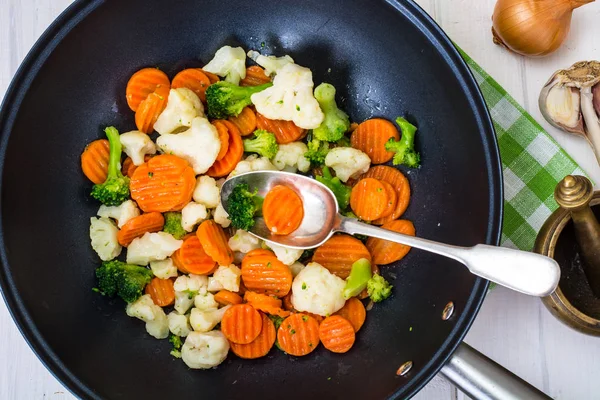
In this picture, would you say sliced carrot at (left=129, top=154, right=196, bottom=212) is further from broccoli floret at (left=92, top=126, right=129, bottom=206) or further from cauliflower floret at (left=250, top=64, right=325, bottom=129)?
cauliflower floret at (left=250, top=64, right=325, bottom=129)

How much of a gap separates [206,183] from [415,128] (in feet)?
2.38

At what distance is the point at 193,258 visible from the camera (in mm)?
2055

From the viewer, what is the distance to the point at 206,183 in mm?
2088

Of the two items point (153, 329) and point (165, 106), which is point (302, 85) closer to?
point (165, 106)

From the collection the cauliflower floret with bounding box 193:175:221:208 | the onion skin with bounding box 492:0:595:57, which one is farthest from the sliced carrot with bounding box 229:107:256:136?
the onion skin with bounding box 492:0:595:57

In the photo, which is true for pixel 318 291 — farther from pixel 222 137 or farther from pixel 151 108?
pixel 151 108

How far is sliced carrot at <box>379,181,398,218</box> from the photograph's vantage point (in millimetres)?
2077

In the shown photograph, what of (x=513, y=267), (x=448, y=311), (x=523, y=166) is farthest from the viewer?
(x=523, y=166)

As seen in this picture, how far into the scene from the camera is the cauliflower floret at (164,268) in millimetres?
2074

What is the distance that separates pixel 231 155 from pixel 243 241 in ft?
0.99

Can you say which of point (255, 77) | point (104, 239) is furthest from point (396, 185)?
point (104, 239)

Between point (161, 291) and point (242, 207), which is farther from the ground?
point (242, 207)

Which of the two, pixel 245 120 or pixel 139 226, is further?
pixel 245 120

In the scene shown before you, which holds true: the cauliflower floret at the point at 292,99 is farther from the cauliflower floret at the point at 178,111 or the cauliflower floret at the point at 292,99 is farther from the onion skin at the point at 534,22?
the onion skin at the point at 534,22
